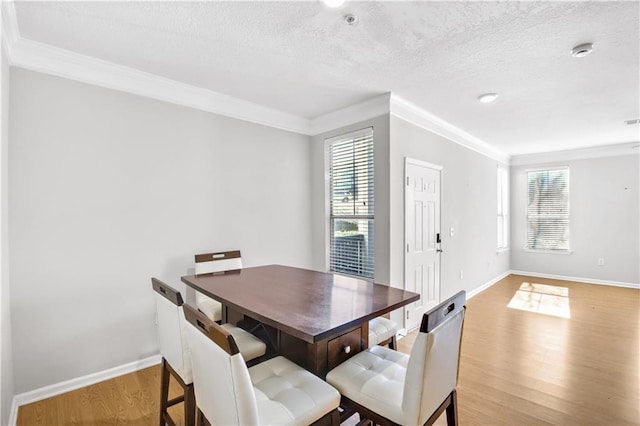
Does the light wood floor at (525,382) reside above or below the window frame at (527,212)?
below

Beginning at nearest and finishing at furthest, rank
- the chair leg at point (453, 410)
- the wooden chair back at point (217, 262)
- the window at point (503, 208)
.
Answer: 1. the chair leg at point (453, 410)
2. the wooden chair back at point (217, 262)
3. the window at point (503, 208)

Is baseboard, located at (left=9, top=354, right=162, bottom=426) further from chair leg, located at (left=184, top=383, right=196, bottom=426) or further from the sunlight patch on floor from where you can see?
the sunlight patch on floor

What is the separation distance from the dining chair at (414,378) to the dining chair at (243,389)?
0.12m

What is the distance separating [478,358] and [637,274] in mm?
4801

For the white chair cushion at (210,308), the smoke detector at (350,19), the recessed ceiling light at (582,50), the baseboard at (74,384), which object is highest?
the smoke detector at (350,19)

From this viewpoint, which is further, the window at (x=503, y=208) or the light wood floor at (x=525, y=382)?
the window at (x=503, y=208)

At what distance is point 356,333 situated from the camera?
1.65 m

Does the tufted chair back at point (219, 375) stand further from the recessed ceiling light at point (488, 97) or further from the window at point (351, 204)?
the recessed ceiling light at point (488, 97)

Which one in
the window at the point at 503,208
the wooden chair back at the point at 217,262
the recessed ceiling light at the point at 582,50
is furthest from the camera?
the window at the point at 503,208

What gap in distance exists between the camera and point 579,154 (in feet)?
19.0

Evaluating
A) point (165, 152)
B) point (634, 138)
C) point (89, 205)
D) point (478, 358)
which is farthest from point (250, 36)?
point (634, 138)

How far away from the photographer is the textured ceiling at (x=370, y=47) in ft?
5.97

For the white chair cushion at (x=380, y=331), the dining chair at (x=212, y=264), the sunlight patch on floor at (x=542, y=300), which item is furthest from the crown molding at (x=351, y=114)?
the sunlight patch on floor at (x=542, y=300)

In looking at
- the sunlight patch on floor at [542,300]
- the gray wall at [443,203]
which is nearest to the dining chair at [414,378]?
the gray wall at [443,203]
